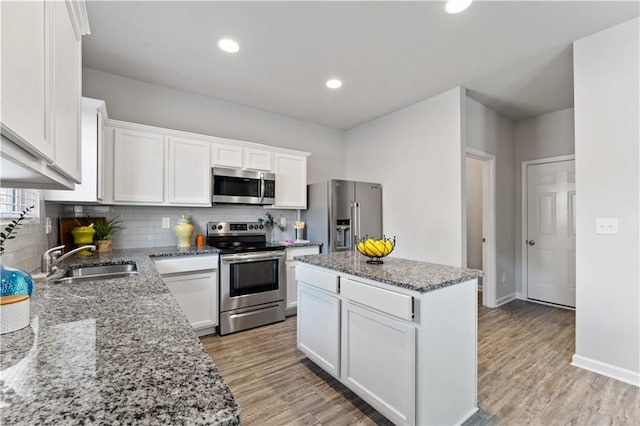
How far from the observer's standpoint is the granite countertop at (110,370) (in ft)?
1.68

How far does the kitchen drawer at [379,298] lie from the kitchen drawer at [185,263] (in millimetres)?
1575

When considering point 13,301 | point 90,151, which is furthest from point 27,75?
point 90,151

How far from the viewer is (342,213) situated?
381 centimetres

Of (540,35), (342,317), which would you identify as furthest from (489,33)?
(342,317)

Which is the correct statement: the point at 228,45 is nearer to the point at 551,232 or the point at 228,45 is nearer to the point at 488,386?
the point at 488,386

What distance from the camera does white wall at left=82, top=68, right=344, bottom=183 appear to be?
3045 millimetres

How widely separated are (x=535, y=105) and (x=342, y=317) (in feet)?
12.7

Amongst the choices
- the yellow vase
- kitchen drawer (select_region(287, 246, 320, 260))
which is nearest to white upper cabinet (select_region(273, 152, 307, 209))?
kitchen drawer (select_region(287, 246, 320, 260))

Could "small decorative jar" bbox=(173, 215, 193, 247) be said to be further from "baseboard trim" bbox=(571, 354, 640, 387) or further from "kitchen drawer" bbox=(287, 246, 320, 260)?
"baseboard trim" bbox=(571, 354, 640, 387)

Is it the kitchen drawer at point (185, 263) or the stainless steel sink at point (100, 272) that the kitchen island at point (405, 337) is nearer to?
the kitchen drawer at point (185, 263)

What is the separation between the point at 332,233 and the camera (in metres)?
3.73

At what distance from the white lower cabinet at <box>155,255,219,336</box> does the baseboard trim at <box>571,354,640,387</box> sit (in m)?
3.27

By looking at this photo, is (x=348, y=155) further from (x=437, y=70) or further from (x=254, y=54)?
(x=254, y=54)

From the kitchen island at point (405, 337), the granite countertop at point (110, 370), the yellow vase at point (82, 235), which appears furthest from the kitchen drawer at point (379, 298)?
the yellow vase at point (82, 235)
